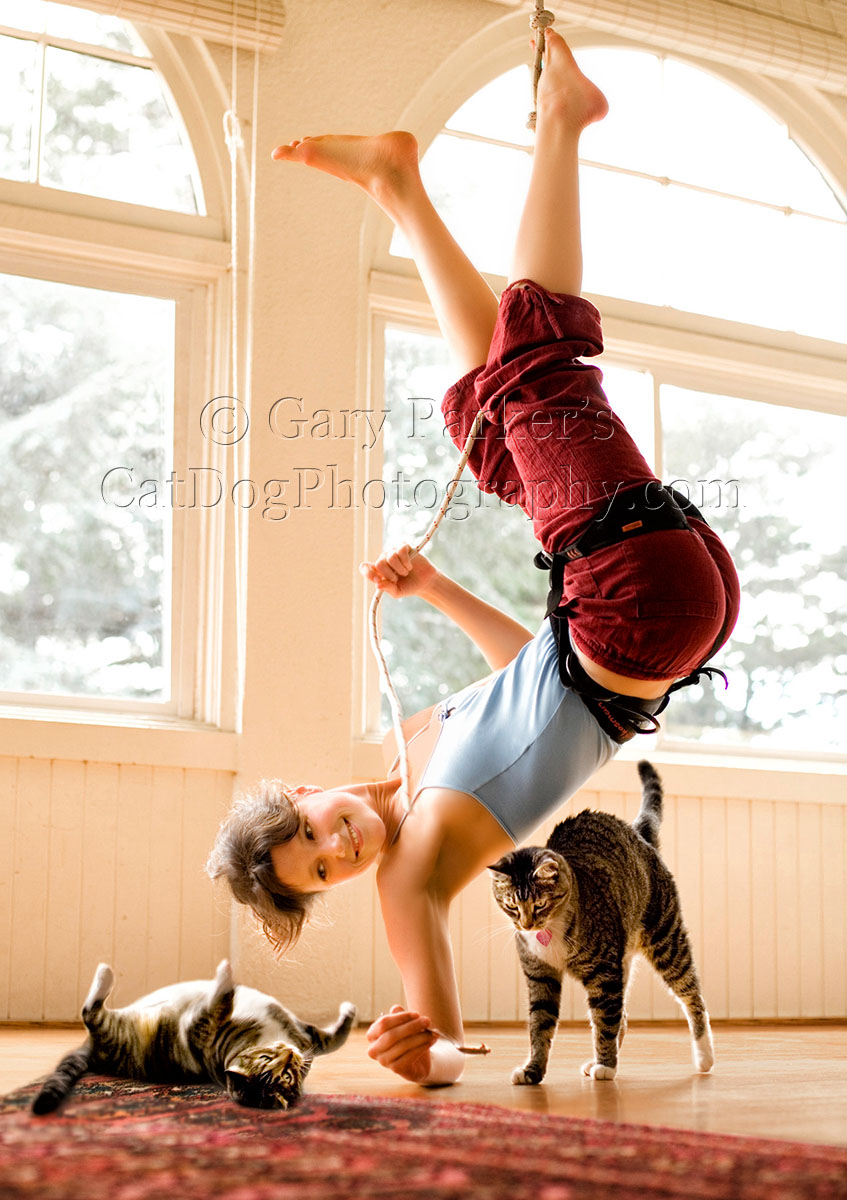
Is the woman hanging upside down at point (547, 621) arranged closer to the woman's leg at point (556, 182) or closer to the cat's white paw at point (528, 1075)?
the woman's leg at point (556, 182)

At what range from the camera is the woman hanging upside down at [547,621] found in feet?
5.97

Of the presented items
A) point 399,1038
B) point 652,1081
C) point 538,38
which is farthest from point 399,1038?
point 538,38

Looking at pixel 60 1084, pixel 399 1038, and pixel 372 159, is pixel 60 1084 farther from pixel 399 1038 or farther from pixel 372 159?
pixel 372 159

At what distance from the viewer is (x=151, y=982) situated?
10.6 ft

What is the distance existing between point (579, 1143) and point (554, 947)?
0.86 meters

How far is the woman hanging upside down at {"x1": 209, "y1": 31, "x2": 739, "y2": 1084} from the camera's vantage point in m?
1.82

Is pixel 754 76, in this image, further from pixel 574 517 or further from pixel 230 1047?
pixel 230 1047

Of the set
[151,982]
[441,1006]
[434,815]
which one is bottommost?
[151,982]

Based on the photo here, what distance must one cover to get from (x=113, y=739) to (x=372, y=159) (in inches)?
69.9

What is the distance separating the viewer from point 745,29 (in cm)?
410

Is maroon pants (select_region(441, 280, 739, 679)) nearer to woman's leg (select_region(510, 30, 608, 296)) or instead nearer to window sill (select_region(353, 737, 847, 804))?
woman's leg (select_region(510, 30, 608, 296))

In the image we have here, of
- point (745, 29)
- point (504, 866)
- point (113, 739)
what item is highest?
point (745, 29)

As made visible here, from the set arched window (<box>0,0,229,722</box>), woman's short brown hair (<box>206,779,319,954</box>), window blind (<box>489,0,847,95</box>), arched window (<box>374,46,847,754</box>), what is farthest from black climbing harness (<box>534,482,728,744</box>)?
window blind (<box>489,0,847,95</box>)

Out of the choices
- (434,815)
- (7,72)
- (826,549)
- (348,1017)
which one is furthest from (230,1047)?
(826,549)
